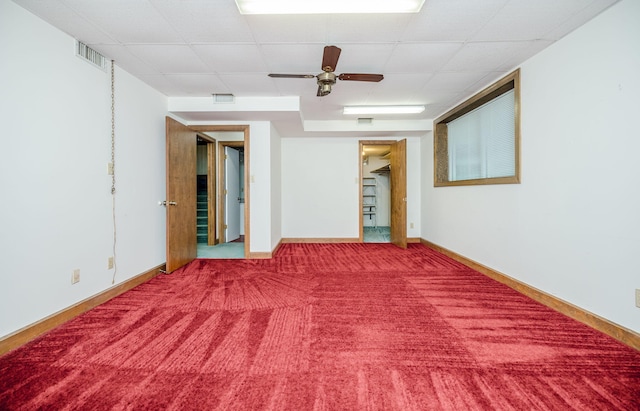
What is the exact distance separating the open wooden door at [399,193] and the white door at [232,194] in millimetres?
3627

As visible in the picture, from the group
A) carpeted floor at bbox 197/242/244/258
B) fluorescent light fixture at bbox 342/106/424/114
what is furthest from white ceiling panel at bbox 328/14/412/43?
carpeted floor at bbox 197/242/244/258

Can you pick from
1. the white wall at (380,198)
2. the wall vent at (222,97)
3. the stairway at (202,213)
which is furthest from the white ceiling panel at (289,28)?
the white wall at (380,198)

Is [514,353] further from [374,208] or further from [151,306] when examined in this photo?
[374,208]

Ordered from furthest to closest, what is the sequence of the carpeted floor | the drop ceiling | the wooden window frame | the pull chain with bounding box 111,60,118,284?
the carpeted floor, the wooden window frame, the pull chain with bounding box 111,60,118,284, the drop ceiling

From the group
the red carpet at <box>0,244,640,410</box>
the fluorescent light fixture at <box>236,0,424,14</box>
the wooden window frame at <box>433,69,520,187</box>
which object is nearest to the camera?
the red carpet at <box>0,244,640,410</box>

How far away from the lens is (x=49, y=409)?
1289 millimetres

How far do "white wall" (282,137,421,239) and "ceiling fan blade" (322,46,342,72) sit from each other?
10.2 ft

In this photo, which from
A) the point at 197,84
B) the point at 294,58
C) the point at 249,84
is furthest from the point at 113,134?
the point at 294,58

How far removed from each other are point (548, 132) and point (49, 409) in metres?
4.07

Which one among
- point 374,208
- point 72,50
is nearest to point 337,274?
point 72,50

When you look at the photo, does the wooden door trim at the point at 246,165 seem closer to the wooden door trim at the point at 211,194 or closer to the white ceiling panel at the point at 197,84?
the white ceiling panel at the point at 197,84

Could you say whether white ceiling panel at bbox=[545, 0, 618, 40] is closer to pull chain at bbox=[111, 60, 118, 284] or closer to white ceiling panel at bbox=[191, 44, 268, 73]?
white ceiling panel at bbox=[191, 44, 268, 73]

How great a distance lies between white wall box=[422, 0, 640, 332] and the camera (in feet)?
6.13

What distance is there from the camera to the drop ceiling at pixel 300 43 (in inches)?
78.6
